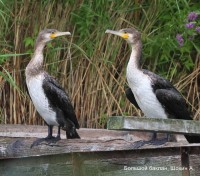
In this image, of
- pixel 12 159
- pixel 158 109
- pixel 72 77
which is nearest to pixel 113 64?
pixel 72 77

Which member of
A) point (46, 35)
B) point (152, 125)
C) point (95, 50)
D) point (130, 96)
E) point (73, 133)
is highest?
point (46, 35)

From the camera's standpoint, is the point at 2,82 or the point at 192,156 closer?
the point at 192,156

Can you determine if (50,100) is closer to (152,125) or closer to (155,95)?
(155,95)

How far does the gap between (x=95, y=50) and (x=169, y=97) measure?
3.50ft

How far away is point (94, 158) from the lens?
5.12m

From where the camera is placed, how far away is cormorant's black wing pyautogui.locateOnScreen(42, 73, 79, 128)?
6137mm

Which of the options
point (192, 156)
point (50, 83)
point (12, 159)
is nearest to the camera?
point (192, 156)

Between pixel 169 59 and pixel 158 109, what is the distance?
855mm

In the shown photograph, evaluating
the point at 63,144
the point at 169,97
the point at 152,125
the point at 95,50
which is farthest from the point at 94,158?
the point at 95,50

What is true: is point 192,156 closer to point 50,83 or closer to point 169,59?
point 50,83

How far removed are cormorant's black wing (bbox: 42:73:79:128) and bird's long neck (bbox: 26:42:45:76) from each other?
0.09 metres

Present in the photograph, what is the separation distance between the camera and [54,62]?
7074 millimetres

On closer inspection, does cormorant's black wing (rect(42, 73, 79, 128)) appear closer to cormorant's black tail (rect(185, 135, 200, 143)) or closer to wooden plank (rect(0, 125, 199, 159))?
wooden plank (rect(0, 125, 199, 159))

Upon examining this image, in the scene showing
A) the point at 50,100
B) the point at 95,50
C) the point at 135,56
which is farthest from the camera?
the point at 95,50
